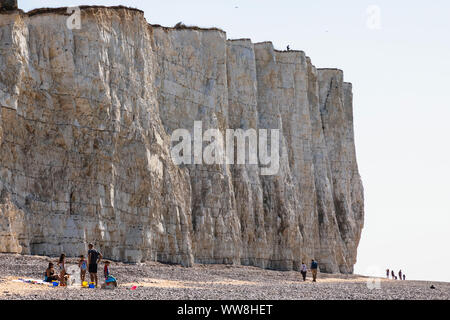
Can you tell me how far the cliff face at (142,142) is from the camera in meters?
30.7

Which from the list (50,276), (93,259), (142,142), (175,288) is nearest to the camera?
(93,259)

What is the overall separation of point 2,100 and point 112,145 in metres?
6.00

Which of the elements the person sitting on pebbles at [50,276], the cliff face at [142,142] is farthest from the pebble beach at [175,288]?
the cliff face at [142,142]

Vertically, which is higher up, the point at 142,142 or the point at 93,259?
the point at 142,142

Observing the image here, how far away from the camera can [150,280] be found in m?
27.3

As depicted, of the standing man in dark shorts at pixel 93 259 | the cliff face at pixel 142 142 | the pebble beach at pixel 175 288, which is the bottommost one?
the pebble beach at pixel 175 288

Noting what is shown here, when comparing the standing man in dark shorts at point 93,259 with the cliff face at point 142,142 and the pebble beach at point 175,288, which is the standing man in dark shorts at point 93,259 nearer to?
the pebble beach at point 175,288

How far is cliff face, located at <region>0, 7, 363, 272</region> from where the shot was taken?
30656mm

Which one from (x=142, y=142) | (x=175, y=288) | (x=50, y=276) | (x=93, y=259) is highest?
(x=142, y=142)

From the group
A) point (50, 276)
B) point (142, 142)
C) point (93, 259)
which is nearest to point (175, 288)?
point (93, 259)

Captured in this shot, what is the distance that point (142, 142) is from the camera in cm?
3591

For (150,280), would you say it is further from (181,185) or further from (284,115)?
(284,115)

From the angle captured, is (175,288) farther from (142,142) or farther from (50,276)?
(142,142)
